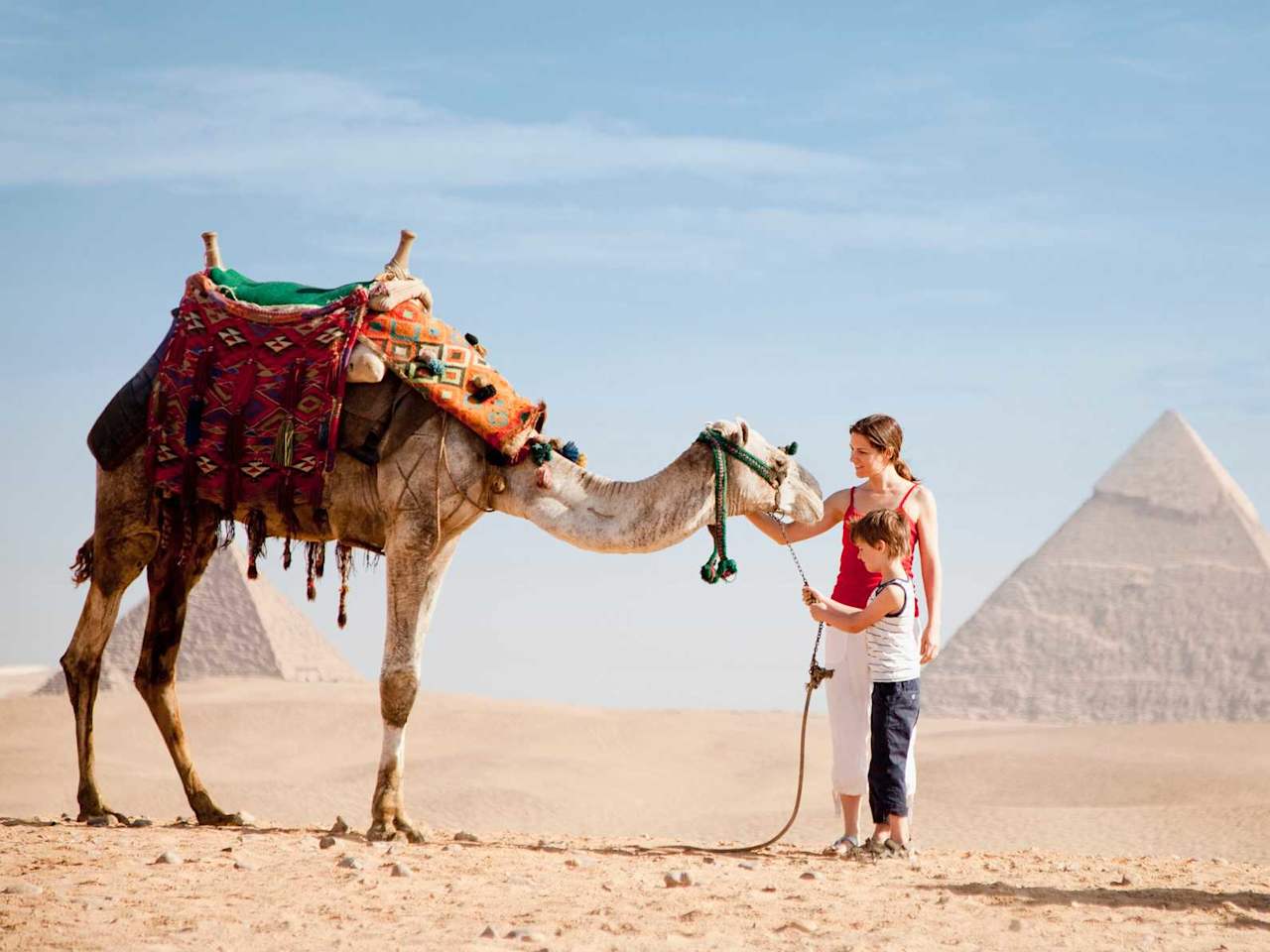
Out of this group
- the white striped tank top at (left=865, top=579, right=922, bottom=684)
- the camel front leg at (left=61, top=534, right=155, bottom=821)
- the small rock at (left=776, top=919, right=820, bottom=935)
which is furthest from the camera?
the camel front leg at (left=61, top=534, right=155, bottom=821)

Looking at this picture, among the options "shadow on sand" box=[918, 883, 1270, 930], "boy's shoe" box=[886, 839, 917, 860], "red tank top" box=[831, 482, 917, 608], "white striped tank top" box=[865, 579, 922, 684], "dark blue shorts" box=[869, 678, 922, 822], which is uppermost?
"red tank top" box=[831, 482, 917, 608]

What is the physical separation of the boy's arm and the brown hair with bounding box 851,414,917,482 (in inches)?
26.6

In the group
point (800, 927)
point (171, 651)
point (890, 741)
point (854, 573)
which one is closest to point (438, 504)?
point (171, 651)

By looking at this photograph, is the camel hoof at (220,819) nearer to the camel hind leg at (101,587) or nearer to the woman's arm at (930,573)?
the camel hind leg at (101,587)

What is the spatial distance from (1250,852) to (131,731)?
955 inches

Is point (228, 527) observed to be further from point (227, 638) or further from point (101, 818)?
point (227, 638)

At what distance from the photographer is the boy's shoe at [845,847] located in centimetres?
830

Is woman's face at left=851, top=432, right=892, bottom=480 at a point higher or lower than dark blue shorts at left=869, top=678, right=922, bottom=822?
higher

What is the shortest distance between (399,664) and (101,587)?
74.4 inches

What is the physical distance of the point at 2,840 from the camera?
315 inches

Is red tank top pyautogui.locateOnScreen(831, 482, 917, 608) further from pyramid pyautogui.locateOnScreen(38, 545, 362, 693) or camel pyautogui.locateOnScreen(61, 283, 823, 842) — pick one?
pyramid pyautogui.locateOnScreen(38, 545, 362, 693)

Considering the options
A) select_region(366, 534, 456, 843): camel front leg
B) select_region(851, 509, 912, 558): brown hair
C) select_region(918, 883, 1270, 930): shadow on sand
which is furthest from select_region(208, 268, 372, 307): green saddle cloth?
select_region(918, 883, 1270, 930): shadow on sand

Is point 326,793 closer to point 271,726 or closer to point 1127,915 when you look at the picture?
point 271,726

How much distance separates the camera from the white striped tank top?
8.07m
